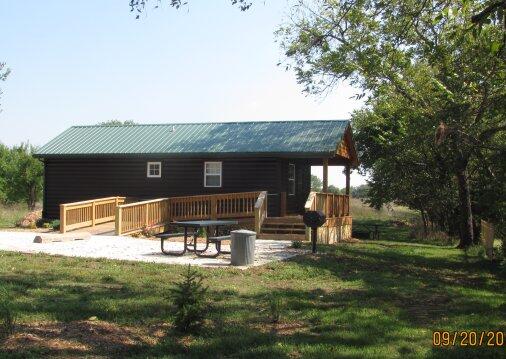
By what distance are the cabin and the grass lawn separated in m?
6.82

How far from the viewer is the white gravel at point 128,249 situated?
1279cm

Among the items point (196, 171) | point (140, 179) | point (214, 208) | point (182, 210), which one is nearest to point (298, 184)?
point (196, 171)

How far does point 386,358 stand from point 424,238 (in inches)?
904

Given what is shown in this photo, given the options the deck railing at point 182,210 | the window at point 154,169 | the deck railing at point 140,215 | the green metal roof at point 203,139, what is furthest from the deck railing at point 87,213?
the green metal roof at point 203,139

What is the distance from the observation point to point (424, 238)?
27406 mm

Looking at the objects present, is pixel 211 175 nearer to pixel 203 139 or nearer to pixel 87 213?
pixel 203 139

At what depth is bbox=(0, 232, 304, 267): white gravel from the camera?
12789 millimetres

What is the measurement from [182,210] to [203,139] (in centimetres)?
335

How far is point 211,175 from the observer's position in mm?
21922

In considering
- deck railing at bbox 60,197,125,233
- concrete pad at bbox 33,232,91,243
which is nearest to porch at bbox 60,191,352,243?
deck railing at bbox 60,197,125,233

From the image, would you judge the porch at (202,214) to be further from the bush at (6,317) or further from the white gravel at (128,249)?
the bush at (6,317)

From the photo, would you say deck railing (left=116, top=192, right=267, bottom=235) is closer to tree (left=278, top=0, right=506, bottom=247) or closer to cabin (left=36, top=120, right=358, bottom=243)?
cabin (left=36, top=120, right=358, bottom=243)

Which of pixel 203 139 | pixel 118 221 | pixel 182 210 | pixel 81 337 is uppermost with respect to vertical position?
pixel 203 139

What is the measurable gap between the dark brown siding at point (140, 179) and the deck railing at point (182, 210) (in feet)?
3.31
